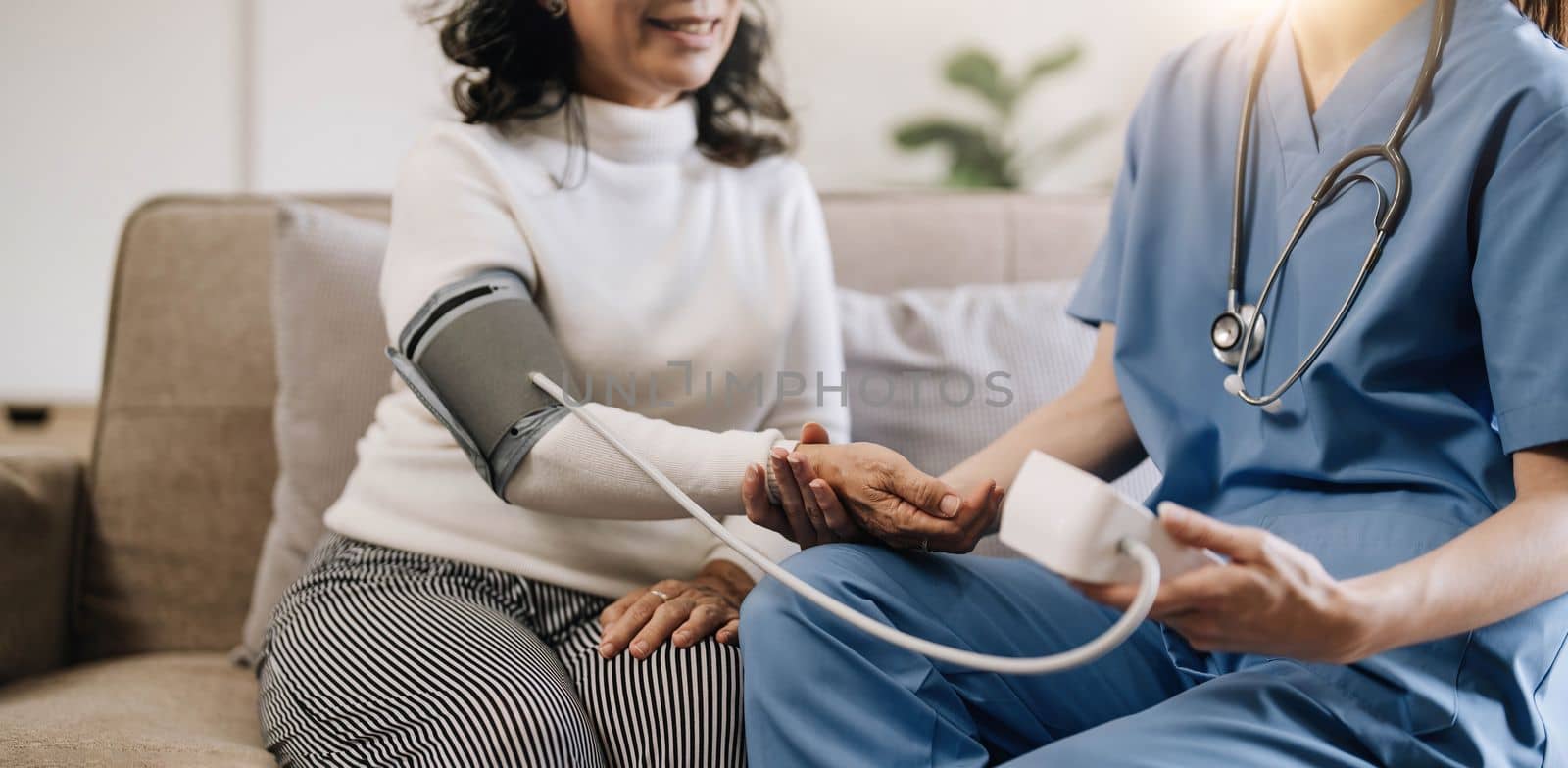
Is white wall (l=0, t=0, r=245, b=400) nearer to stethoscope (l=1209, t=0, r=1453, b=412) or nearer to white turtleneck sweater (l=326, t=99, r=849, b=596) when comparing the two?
white turtleneck sweater (l=326, t=99, r=849, b=596)

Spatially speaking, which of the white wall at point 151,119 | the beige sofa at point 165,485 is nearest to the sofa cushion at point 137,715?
the beige sofa at point 165,485

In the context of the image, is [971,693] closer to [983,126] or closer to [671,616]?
[671,616]

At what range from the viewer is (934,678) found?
2.33ft

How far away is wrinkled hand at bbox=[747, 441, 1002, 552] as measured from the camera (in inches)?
29.2

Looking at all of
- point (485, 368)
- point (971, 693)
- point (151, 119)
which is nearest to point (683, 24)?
point (485, 368)

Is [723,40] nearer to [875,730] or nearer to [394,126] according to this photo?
[875,730]

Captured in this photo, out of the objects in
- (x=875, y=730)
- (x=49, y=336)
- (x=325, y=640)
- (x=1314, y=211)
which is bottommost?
(x=49, y=336)

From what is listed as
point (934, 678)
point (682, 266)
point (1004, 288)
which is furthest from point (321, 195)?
point (934, 678)

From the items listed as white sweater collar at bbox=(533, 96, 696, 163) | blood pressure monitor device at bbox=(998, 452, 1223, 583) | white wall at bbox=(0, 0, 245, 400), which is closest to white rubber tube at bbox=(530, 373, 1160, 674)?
blood pressure monitor device at bbox=(998, 452, 1223, 583)

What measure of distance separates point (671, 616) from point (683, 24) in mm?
515

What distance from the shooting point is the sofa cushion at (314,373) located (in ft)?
3.96

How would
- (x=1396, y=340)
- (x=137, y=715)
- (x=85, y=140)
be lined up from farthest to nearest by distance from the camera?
(x=85, y=140) → (x=137, y=715) → (x=1396, y=340)

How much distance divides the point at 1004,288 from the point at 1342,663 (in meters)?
0.78

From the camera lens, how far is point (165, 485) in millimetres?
1255
